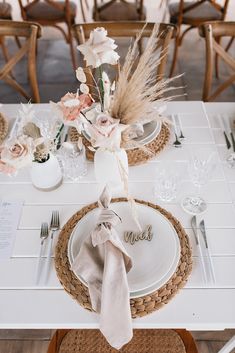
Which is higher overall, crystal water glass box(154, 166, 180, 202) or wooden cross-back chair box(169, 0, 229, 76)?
wooden cross-back chair box(169, 0, 229, 76)

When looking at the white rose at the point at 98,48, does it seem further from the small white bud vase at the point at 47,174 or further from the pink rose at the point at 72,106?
the small white bud vase at the point at 47,174

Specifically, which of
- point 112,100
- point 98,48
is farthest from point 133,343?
point 98,48

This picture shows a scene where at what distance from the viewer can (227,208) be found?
106 centimetres

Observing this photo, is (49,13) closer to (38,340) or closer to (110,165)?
(110,165)

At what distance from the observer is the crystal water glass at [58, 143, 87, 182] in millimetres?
1139

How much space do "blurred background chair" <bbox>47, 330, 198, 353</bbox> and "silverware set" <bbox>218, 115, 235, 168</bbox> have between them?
59 centimetres

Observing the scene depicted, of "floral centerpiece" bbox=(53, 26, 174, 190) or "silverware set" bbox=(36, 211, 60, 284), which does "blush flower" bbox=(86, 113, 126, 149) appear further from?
"silverware set" bbox=(36, 211, 60, 284)

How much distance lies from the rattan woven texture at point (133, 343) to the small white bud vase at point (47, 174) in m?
0.48

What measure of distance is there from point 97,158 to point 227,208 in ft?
1.44

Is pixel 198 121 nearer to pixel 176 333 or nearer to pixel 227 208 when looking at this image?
pixel 227 208

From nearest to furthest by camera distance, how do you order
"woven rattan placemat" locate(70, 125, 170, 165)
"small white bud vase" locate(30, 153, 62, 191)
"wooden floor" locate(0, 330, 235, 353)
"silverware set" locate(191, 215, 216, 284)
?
1. "silverware set" locate(191, 215, 216, 284)
2. "small white bud vase" locate(30, 153, 62, 191)
3. "woven rattan placemat" locate(70, 125, 170, 165)
4. "wooden floor" locate(0, 330, 235, 353)

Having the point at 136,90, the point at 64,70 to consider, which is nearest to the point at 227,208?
the point at 136,90

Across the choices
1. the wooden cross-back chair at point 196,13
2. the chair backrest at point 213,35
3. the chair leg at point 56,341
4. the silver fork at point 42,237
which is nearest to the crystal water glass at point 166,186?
the silver fork at point 42,237

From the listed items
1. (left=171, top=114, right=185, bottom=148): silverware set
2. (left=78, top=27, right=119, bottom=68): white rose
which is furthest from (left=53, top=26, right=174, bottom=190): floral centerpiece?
(left=171, top=114, right=185, bottom=148): silverware set
